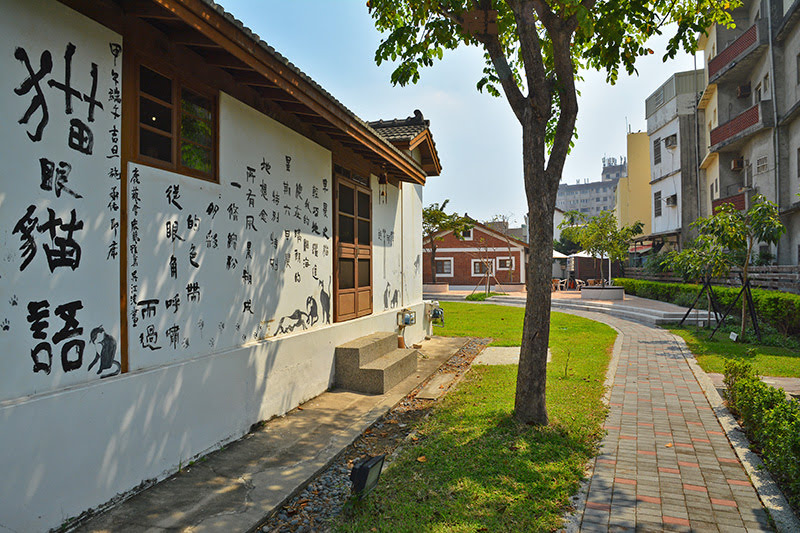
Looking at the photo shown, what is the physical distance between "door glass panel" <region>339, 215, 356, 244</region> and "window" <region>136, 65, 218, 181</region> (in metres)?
3.21

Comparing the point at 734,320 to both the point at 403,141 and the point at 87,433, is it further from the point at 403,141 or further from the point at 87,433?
the point at 87,433

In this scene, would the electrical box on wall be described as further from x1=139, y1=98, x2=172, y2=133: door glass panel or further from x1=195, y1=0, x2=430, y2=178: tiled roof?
x1=139, y1=98, x2=172, y2=133: door glass panel

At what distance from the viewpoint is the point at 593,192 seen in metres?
121

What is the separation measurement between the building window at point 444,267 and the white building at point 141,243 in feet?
118

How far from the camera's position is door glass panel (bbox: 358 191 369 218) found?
8.89m

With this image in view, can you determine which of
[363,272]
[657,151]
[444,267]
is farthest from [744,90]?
[444,267]

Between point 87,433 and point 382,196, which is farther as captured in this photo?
point 382,196

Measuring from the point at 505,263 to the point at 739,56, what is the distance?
76.2ft

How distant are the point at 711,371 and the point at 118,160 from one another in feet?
30.7

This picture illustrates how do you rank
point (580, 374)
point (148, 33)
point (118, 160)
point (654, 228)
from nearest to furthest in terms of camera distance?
point (118, 160)
point (148, 33)
point (580, 374)
point (654, 228)

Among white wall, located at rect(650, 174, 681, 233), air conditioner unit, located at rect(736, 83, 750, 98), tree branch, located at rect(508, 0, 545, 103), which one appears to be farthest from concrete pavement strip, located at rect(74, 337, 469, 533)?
white wall, located at rect(650, 174, 681, 233)

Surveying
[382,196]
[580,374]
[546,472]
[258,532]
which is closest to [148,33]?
[258,532]

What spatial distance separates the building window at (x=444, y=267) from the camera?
140 feet

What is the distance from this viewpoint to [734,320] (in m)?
13.2
